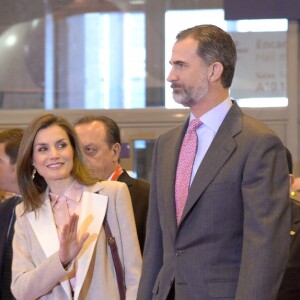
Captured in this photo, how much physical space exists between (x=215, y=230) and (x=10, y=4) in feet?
16.3

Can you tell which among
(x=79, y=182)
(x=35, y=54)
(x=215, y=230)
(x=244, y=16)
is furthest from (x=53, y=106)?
(x=215, y=230)

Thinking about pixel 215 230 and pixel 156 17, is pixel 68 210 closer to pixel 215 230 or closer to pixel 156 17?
pixel 215 230

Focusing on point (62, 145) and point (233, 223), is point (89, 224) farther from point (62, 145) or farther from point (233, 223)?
point (233, 223)

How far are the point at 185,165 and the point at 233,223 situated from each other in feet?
1.09

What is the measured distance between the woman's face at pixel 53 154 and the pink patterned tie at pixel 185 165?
0.90m

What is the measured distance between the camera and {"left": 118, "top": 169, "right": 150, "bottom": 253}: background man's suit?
16.7 ft

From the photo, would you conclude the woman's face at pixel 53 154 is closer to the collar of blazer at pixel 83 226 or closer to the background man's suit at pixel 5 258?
the collar of blazer at pixel 83 226

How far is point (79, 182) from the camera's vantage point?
464 cm

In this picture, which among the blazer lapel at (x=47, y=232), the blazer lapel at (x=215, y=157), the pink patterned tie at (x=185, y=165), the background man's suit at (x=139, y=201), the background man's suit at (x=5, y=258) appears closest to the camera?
the blazer lapel at (x=215, y=157)

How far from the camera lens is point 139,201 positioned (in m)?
5.17

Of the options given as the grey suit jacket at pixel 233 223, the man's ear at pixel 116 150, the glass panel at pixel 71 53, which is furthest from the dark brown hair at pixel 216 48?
the glass panel at pixel 71 53

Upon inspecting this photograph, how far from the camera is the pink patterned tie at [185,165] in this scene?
378cm

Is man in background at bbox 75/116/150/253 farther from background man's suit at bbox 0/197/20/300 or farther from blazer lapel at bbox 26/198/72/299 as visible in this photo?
blazer lapel at bbox 26/198/72/299

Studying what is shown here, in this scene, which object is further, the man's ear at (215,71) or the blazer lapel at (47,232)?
the blazer lapel at (47,232)
